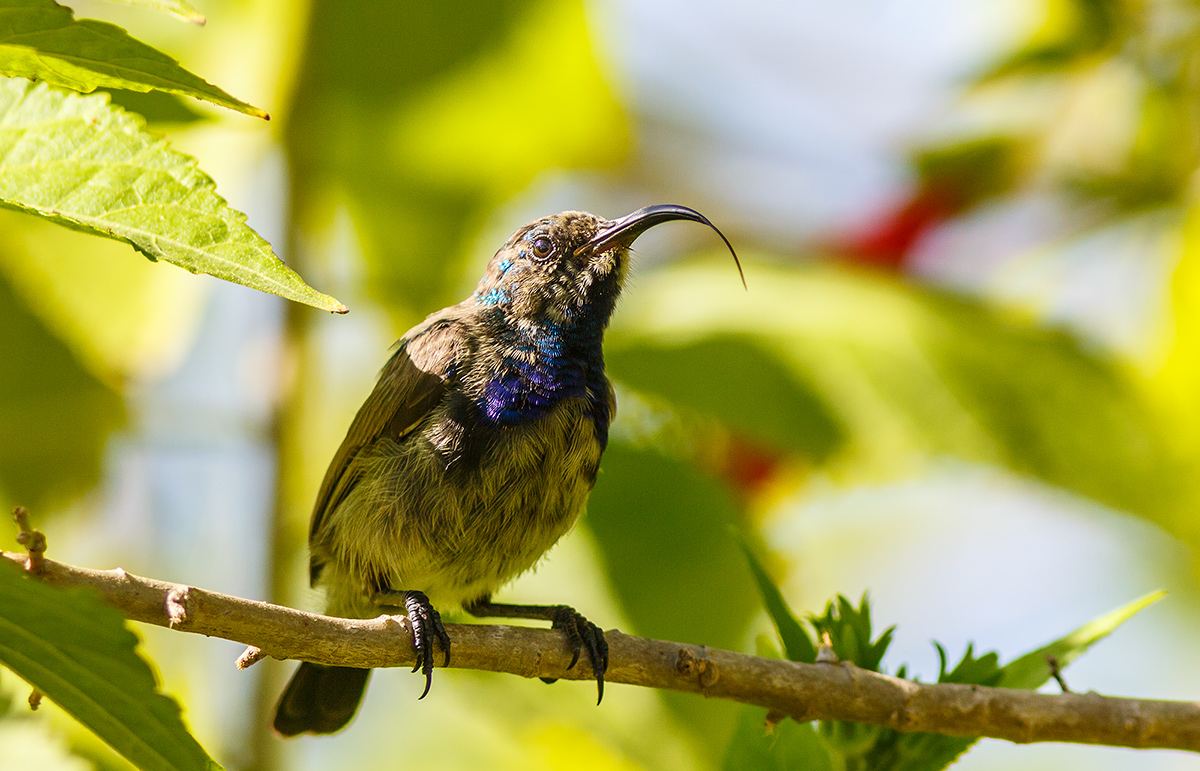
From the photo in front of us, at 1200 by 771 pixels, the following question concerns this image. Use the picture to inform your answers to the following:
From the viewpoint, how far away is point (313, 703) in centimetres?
362

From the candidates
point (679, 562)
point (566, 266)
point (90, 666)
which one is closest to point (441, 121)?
point (566, 266)

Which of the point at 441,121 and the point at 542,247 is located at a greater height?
the point at 441,121

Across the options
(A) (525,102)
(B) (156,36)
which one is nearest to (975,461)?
(A) (525,102)

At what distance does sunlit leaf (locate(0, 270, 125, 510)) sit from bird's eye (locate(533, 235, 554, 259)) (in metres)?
1.49

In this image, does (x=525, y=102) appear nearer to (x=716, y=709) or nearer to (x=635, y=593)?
(x=635, y=593)

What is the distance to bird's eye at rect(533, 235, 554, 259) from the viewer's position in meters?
4.01

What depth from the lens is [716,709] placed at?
10.8 ft

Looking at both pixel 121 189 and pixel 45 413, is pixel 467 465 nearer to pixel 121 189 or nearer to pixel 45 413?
pixel 45 413

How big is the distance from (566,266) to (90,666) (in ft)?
8.91

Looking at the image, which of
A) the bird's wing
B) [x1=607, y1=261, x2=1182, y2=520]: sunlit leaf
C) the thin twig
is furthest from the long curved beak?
the thin twig

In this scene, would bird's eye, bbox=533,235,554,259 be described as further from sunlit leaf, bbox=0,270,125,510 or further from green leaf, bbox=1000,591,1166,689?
green leaf, bbox=1000,591,1166,689

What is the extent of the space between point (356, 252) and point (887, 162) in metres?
2.13

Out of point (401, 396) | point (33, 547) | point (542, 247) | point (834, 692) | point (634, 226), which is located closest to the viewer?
point (33, 547)

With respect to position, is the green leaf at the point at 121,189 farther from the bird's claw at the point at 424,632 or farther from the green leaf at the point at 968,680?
the green leaf at the point at 968,680
